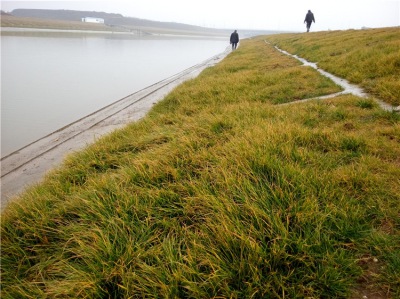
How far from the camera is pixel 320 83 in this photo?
8.09 m

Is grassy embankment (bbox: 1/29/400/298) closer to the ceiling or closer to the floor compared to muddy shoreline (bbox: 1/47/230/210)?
closer to the ceiling

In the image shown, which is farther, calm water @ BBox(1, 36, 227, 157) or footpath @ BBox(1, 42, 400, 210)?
calm water @ BBox(1, 36, 227, 157)

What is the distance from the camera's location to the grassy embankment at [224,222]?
77.5 inches

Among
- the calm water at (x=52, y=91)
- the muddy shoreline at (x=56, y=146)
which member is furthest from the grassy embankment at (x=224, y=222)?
the calm water at (x=52, y=91)

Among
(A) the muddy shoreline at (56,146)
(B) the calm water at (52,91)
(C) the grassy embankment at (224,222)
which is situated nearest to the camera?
(C) the grassy embankment at (224,222)

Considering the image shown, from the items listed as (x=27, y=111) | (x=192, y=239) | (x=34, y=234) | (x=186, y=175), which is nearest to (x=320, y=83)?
(x=186, y=175)

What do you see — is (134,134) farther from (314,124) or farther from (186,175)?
(314,124)

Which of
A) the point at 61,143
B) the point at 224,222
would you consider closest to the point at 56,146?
the point at 61,143

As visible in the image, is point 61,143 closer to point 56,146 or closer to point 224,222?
point 56,146

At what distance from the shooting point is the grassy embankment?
77.5 inches

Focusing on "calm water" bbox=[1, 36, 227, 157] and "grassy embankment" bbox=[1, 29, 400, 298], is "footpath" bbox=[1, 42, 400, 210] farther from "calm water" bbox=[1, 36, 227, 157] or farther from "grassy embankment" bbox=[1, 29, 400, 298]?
"grassy embankment" bbox=[1, 29, 400, 298]

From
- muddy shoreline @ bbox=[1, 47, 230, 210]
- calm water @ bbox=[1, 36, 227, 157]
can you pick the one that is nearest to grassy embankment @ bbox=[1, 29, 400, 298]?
muddy shoreline @ bbox=[1, 47, 230, 210]

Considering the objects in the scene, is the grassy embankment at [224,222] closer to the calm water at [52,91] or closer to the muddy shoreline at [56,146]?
the muddy shoreline at [56,146]

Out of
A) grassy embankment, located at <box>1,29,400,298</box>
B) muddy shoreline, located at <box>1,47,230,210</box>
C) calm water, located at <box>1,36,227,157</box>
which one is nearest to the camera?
grassy embankment, located at <box>1,29,400,298</box>
